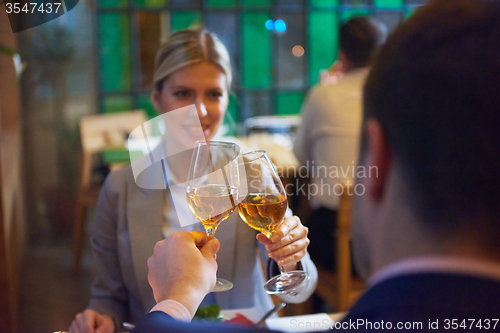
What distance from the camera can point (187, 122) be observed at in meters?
0.83

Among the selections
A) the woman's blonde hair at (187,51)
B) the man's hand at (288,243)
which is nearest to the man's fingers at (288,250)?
the man's hand at (288,243)

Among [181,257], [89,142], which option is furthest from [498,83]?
[89,142]

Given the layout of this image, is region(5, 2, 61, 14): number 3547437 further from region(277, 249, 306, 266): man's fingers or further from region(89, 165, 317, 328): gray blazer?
region(277, 249, 306, 266): man's fingers

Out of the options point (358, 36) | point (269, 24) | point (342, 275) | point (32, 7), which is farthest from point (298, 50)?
point (32, 7)

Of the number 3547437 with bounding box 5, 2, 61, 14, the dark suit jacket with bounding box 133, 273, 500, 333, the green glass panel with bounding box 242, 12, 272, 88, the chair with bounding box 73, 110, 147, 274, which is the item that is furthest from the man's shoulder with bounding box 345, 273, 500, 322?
the green glass panel with bounding box 242, 12, 272, 88

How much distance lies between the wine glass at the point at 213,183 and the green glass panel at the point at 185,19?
273cm

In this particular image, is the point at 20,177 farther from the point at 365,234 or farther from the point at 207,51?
the point at 365,234

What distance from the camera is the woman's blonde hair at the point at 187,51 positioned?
0.85 metres

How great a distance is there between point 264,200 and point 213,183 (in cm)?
7

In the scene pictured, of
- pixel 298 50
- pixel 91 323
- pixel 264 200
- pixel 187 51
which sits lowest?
pixel 91 323

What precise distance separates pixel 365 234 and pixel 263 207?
0.77ft

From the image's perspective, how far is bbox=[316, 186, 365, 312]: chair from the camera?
1404 millimetres

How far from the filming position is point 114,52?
10.5ft

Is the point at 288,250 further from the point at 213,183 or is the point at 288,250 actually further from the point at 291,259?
the point at 213,183
